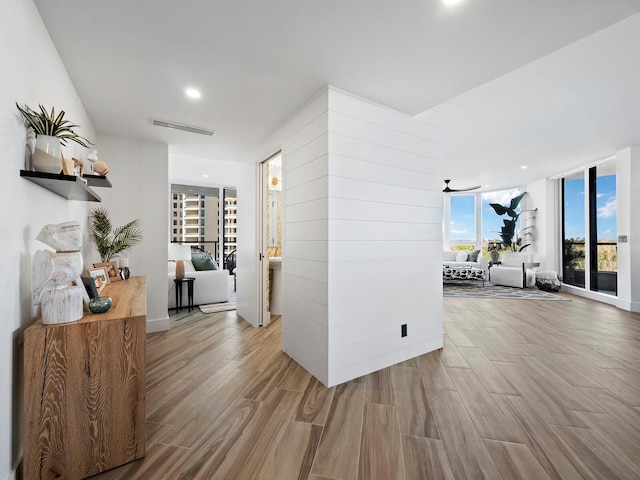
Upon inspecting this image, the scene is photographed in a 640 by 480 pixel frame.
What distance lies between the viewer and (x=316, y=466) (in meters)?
1.53

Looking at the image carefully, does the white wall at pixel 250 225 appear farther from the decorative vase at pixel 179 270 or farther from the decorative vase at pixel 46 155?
the decorative vase at pixel 46 155

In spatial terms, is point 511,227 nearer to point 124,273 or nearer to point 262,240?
point 262,240

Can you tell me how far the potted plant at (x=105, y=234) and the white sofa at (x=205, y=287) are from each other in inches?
58.5

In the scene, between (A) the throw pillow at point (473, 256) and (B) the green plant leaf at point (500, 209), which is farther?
(A) the throw pillow at point (473, 256)

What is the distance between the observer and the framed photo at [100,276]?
2494 millimetres

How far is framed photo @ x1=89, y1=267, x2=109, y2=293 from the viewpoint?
2.49 m

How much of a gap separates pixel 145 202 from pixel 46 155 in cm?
239

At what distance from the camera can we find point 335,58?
204cm

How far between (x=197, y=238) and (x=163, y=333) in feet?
15.9

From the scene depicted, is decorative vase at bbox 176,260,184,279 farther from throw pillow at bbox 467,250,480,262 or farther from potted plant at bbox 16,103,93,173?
throw pillow at bbox 467,250,480,262

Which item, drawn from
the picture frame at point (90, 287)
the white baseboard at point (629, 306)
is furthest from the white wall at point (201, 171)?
the white baseboard at point (629, 306)

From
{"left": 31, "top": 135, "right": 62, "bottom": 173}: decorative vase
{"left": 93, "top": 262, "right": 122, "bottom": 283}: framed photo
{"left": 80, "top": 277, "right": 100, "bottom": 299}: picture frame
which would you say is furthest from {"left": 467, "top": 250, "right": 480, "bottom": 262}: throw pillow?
{"left": 31, "top": 135, "right": 62, "bottom": 173}: decorative vase

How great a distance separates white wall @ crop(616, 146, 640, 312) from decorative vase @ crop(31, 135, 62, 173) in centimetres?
731

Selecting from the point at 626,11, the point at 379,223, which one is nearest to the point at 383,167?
the point at 379,223
